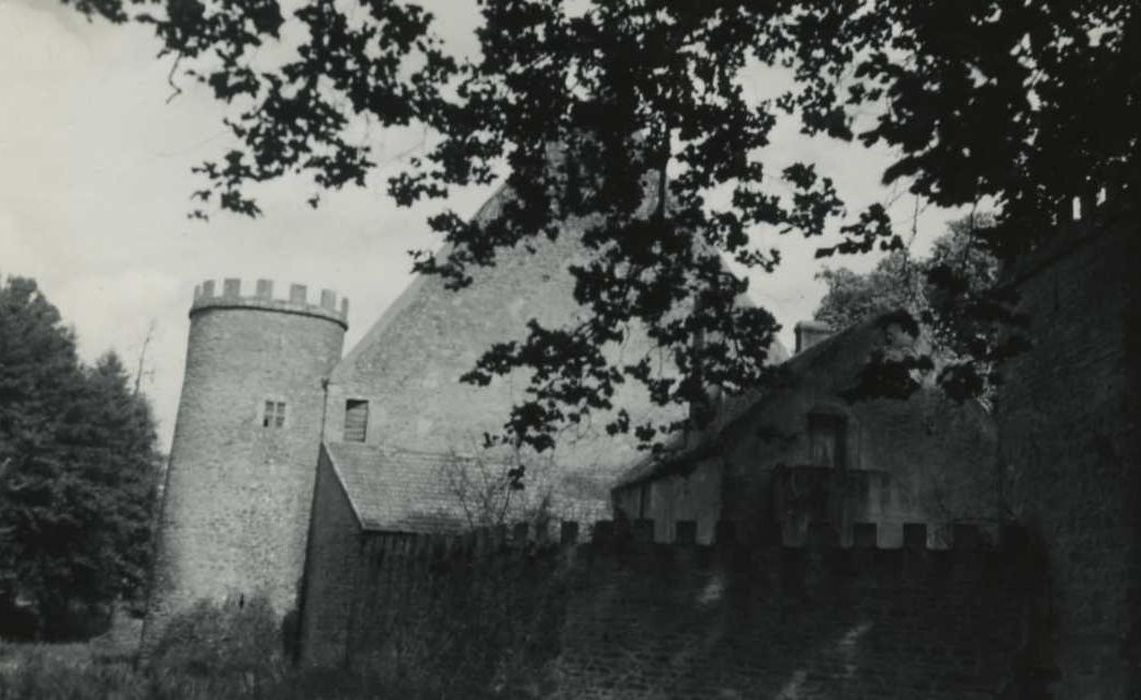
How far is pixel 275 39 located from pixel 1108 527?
10207 millimetres

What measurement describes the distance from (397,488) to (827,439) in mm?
9188

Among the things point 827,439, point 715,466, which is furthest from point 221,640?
point 827,439

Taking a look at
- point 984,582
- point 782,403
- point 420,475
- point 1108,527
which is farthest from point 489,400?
point 1108,527

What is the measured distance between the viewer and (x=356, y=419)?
96.7 ft

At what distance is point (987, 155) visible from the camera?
8523 millimetres

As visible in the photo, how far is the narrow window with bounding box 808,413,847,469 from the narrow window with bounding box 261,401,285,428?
14.4 metres

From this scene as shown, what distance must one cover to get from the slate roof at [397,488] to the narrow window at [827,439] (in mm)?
7484

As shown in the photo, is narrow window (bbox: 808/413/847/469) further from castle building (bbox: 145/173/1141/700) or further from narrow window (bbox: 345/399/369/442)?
narrow window (bbox: 345/399/369/442)

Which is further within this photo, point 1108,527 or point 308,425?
point 308,425

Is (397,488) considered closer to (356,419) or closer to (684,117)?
(356,419)

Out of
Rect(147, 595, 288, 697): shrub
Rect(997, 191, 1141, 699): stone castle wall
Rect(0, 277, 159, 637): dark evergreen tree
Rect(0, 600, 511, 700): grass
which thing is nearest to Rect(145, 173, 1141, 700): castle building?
Rect(997, 191, 1141, 699): stone castle wall

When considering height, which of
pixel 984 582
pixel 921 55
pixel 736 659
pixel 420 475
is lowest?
pixel 736 659

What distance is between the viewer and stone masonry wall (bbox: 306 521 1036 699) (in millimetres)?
15992

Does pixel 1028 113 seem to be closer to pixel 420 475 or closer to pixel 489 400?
pixel 420 475
